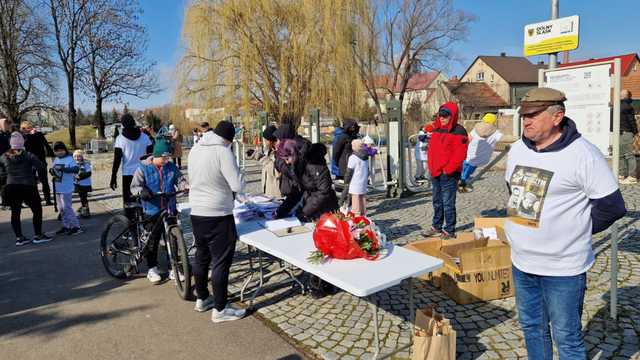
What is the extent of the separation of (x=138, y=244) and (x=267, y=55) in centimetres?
1213

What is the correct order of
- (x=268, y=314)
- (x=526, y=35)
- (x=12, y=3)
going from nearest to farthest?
(x=268, y=314) < (x=526, y=35) < (x=12, y=3)

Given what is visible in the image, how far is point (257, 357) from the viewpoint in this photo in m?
3.35

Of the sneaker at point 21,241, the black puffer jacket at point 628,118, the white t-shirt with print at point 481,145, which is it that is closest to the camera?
the sneaker at point 21,241

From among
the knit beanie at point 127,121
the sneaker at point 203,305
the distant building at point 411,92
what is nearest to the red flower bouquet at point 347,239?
the sneaker at point 203,305

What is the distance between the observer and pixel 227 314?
3986mm

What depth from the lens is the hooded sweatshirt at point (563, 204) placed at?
221 cm

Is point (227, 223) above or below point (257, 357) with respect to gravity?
above

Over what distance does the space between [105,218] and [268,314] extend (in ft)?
20.3

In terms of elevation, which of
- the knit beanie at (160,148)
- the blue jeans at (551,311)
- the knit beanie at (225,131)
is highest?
the knit beanie at (225,131)

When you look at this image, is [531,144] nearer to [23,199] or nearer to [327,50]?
[23,199]

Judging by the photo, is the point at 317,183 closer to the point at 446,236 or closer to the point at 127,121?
the point at 446,236

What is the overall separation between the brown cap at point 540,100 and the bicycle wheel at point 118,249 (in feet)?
14.3

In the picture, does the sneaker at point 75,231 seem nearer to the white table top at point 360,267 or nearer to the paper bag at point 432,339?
the white table top at point 360,267

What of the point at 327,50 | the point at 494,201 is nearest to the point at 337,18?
the point at 327,50
